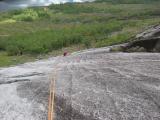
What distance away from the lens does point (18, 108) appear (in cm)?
1997

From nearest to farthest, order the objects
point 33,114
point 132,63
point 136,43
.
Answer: point 33,114, point 132,63, point 136,43

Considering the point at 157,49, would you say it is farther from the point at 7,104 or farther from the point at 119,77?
the point at 7,104

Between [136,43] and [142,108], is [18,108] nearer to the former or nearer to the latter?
[142,108]

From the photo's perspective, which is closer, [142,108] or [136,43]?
[142,108]

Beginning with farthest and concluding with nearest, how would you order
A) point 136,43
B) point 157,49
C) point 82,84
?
point 136,43 < point 157,49 < point 82,84

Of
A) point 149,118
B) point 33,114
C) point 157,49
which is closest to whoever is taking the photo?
point 149,118

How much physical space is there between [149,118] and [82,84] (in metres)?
6.17

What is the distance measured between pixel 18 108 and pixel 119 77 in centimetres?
657

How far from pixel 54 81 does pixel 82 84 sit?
2.23m

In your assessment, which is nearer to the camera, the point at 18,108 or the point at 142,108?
the point at 142,108

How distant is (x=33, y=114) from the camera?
18.8 metres

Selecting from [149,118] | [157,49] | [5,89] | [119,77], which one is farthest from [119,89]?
[157,49]

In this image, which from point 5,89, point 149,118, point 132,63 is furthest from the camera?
point 132,63

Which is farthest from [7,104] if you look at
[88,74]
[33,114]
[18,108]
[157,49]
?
[157,49]
